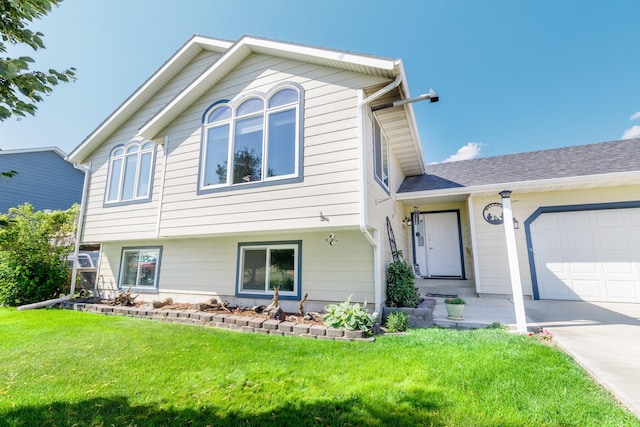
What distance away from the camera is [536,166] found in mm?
8164

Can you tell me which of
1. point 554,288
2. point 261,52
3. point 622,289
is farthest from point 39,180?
point 622,289

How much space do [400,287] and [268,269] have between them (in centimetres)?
303

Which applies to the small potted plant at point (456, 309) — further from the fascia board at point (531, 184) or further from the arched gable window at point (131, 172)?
the arched gable window at point (131, 172)

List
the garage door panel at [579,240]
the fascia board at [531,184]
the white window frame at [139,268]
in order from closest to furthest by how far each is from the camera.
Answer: the fascia board at [531,184] → the garage door panel at [579,240] → the white window frame at [139,268]

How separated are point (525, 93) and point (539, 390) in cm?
1364

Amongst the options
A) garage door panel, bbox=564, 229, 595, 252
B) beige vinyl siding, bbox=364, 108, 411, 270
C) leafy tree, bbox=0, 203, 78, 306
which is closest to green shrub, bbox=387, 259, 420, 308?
beige vinyl siding, bbox=364, 108, 411, 270

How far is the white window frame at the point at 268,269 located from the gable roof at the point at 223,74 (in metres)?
3.74

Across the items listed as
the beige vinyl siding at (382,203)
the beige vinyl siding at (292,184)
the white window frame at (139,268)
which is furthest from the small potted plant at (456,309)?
the white window frame at (139,268)

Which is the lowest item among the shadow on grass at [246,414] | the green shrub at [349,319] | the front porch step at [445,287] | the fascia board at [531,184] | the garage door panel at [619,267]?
the shadow on grass at [246,414]

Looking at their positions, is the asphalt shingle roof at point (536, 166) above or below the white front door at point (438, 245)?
above

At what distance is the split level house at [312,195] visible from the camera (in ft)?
17.7

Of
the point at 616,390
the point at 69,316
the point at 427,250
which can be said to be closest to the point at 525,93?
the point at 427,250

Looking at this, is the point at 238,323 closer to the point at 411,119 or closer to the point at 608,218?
the point at 411,119

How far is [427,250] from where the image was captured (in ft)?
30.6
